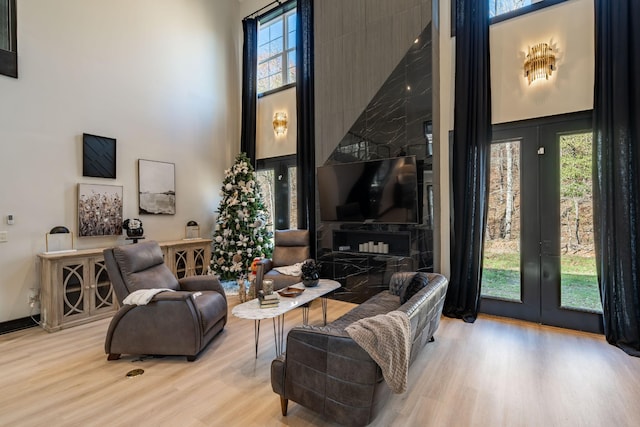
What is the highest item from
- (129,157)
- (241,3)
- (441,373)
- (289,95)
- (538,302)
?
(241,3)

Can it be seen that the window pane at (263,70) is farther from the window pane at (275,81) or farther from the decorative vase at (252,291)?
the decorative vase at (252,291)

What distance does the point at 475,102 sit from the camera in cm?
393

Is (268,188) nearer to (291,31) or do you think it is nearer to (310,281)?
(291,31)

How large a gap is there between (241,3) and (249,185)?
436 cm

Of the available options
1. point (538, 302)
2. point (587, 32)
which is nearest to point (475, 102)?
point (587, 32)

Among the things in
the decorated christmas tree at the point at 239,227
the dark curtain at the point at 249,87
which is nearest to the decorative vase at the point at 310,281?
the decorated christmas tree at the point at 239,227

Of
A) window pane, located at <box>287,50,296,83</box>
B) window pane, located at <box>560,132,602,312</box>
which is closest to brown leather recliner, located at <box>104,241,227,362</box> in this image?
window pane, located at <box>560,132,602,312</box>

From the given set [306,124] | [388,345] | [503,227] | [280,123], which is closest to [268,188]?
[280,123]

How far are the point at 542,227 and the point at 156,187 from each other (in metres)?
5.83

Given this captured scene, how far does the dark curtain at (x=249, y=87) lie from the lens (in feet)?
21.3

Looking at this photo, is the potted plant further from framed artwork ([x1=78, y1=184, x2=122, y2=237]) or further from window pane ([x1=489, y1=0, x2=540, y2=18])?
window pane ([x1=489, y1=0, x2=540, y2=18])

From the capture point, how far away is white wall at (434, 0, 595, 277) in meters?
3.40

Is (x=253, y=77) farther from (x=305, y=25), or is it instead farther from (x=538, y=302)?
(x=538, y=302)

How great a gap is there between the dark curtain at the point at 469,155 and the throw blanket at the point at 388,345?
249 centimetres
